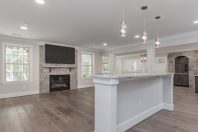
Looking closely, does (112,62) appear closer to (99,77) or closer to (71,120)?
(71,120)

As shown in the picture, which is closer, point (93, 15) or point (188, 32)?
point (93, 15)

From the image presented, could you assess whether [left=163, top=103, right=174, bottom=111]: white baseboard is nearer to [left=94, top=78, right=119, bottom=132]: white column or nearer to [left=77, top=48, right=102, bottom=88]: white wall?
[left=94, top=78, right=119, bottom=132]: white column

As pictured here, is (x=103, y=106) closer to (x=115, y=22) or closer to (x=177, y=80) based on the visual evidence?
(x=115, y=22)

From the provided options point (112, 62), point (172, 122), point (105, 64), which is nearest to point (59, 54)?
point (112, 62)

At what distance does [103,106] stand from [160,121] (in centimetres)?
171

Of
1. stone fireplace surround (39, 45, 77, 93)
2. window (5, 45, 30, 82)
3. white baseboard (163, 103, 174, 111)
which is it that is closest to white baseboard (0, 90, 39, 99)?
stone fireplace surround (39, 45, 77, 93)

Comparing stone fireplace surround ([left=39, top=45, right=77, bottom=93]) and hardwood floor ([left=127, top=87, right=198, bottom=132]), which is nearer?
hardwood floor ([left=127, top=87, right=198, bottom=132])

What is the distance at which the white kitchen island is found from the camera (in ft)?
6.86

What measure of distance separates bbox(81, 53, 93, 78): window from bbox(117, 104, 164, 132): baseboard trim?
17.9 feet

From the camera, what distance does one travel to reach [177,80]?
366 inches

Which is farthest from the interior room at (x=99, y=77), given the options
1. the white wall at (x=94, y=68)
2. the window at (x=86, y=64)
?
the window at (x=86, y=64)

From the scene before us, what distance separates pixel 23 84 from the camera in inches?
233

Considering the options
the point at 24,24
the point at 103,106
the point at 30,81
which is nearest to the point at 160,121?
the point at 103,106

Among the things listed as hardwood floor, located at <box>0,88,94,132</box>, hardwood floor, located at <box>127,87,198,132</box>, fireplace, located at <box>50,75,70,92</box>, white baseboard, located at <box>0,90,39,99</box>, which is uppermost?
fireplace, located at <box>50,75,70,92</box>
